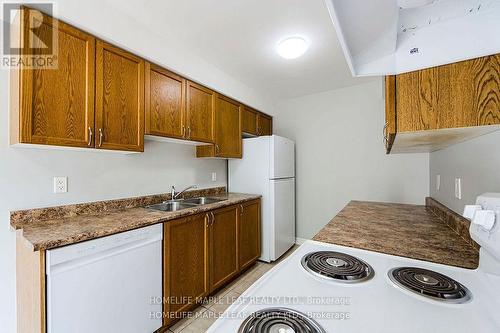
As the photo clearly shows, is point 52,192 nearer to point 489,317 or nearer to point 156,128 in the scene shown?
point 156,128

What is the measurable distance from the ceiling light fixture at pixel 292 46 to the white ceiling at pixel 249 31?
54mm

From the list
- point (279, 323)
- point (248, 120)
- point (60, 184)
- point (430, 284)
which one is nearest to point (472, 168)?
point (430, 284)

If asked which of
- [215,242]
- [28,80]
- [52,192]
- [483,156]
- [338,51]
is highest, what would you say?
[338,51]

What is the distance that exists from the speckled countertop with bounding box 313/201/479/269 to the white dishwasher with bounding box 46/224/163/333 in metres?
1.14

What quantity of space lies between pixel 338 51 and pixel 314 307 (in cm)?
221

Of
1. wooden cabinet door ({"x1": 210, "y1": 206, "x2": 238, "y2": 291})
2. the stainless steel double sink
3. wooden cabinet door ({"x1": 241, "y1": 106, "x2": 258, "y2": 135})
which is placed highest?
wooden cabinet door ({"x1": 241, "y1": 106, "x2": 258, "y2": 135})

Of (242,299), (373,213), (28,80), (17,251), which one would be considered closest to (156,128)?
(28,80)

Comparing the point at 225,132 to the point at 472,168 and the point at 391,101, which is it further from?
the point at 472,168

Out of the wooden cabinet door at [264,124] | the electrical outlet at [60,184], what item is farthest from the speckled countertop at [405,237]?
the wooden cabinet door at [264,124]

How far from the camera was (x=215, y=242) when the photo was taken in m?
2.10

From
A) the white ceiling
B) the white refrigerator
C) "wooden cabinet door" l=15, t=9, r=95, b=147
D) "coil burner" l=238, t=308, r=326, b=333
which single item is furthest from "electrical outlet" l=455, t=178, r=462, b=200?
"wooden cabinet door" l=15, t=9, r=95, b=147

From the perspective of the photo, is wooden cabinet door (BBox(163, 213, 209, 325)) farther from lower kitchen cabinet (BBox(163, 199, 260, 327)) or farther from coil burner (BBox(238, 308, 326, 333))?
coil burner (BBox(238, 308, 326, 333))

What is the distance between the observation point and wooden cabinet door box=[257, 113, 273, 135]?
331 cm

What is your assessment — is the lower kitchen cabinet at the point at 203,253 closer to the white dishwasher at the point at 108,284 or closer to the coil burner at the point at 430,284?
the white dishwasher at the point at 108,284
